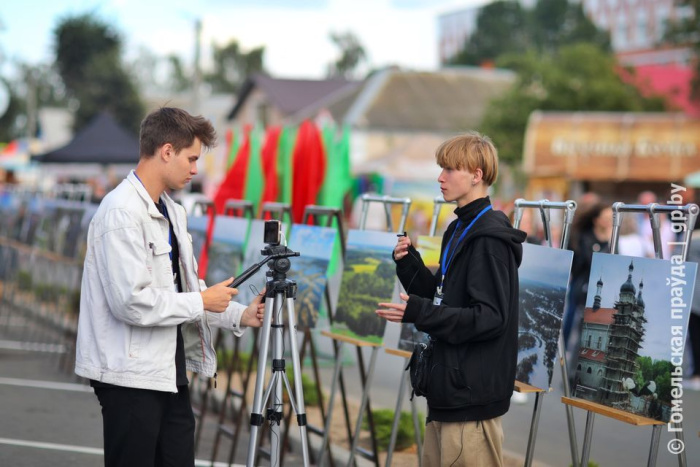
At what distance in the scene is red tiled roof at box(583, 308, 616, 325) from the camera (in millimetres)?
4312

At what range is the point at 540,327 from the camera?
15.2 feet

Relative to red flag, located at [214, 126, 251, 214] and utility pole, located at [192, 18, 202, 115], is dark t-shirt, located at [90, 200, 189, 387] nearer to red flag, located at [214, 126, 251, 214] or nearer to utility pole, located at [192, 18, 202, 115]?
red flag, located at [214, 126, 251, 214]

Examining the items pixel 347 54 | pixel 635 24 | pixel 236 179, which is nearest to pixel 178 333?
pixel 236 179

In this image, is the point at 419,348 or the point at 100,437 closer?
the point at 419,348

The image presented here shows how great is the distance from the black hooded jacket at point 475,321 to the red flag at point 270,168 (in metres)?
7.27

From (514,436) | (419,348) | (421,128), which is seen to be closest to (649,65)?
(421,128)

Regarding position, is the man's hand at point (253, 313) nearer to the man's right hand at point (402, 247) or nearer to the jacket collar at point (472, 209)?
the man's right hand at point (402, 247)

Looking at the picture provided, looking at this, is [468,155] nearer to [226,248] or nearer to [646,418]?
[646,418]

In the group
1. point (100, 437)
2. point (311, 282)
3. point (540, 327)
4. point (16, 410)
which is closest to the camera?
point (540, 327)

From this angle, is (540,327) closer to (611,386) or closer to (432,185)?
(611,386)

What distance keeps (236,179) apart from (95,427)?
4.27 meters

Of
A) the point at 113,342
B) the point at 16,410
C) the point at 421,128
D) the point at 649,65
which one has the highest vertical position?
the point at 649,65

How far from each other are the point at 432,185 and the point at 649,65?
41556 mm

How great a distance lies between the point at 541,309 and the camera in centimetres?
463
